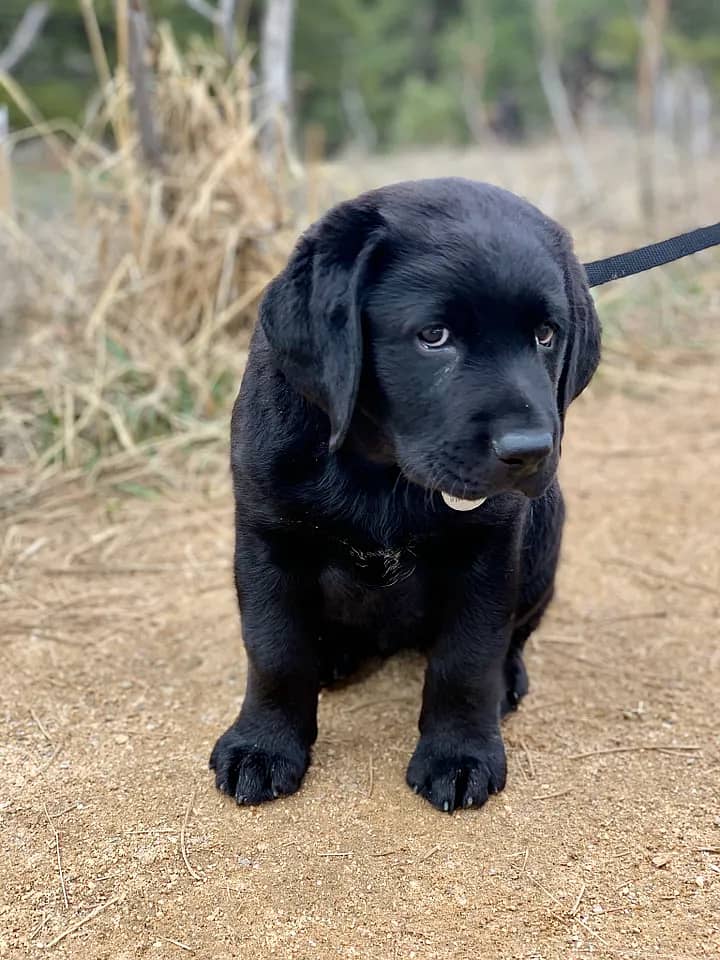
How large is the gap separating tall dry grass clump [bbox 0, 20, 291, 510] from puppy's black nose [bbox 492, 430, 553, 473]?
→ 3.10 metres

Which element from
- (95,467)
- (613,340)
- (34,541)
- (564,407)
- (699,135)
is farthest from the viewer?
(699,135)

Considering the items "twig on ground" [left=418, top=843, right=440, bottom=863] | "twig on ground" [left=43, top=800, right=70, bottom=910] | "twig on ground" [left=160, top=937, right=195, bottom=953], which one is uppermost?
"twig on ground" [left=160, top=937, right=195, bottom=953]

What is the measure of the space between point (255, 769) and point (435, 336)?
119 centimetres

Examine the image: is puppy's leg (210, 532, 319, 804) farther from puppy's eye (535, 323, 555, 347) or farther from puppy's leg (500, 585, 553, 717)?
puppy's eye (535, 323, 555, 347)

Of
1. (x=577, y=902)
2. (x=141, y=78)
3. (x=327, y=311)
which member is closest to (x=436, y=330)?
(x=327, y=311)

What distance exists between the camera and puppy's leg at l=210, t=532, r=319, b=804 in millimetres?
2533

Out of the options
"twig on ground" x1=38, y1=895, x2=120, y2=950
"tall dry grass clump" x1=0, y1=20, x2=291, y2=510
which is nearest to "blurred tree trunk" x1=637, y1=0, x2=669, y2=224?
"tall dry grass clump" x1=0, y1=20, x2=291, y2=510

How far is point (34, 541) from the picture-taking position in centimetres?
416

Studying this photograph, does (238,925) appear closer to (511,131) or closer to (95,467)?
(95,467)

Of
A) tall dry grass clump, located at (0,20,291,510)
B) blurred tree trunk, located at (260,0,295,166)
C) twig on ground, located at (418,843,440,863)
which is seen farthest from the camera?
blurred tree trunk, located at (260,0,295,166)

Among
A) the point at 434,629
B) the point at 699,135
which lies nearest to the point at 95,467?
Result: the point at 434,629

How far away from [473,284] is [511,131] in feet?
84.4

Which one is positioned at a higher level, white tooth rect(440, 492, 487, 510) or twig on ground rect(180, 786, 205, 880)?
white tooth rect(440, 492, 487, 510)

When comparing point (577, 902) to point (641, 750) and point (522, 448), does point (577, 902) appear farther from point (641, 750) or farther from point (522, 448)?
point (522, 448)
